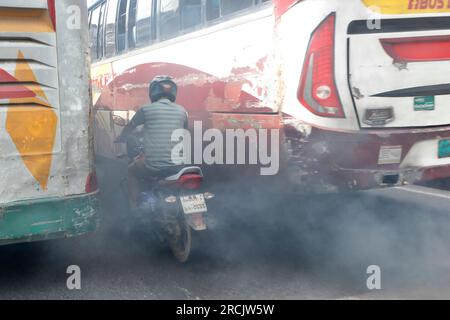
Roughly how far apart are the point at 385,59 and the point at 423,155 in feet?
3.11

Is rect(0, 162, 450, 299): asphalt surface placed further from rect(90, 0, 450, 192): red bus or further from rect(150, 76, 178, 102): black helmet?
rect(150, 76, 178, 102): black helmet

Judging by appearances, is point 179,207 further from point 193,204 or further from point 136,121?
point 136,121

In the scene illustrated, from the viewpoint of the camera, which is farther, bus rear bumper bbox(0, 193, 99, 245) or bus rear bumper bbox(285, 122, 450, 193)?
bus rear bumper bbox(285, 122, 450, 193)

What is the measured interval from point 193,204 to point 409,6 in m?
2.47

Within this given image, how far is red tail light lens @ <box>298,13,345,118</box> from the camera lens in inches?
173

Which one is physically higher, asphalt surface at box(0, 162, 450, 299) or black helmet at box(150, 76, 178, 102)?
black helmet at box(150, 76, 178, 102)

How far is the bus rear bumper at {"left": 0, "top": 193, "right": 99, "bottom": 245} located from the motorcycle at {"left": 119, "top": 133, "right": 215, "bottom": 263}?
2.44 ft

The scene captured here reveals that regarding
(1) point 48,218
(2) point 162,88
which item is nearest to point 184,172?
(2) point 162,88

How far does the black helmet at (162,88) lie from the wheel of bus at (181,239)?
1.21 metres

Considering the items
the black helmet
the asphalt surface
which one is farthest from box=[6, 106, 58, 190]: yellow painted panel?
the black helmet

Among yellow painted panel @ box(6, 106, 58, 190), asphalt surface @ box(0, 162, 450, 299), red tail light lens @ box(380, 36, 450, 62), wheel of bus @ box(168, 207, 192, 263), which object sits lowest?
asphalt surface @ box(0, 162, 450, 299)

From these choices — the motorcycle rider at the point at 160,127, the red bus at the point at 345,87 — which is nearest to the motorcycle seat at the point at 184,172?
the motorcycle rider at the point at 160,127

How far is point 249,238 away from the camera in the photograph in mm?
5812
